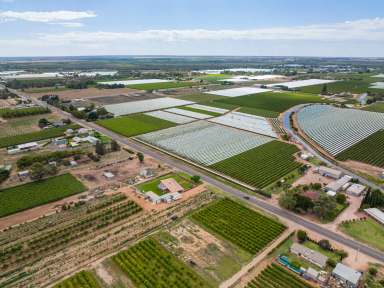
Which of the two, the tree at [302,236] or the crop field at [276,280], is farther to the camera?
the tree at [302,236]

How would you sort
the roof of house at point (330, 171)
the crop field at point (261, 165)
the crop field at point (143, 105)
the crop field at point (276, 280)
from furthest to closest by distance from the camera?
the crop field at point (143, 105), the roof of house at point (330, 171), the crop field at point (261, 165), the crop field at point (276, 280)

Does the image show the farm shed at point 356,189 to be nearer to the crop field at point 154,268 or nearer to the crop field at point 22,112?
the crop field at point 154,268

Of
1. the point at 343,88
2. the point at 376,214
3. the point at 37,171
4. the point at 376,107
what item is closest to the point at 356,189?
the point at 376,214

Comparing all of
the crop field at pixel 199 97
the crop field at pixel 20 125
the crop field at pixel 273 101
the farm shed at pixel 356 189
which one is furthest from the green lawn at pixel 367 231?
the crop field at pixel 199 97

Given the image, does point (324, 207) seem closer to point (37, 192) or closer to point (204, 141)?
point (204, 141)

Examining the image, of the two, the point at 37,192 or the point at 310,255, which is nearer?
the point at 310,255

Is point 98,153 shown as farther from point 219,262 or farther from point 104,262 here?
point 219,262

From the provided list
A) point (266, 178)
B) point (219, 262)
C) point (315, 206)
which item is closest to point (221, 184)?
point (266, 178)
